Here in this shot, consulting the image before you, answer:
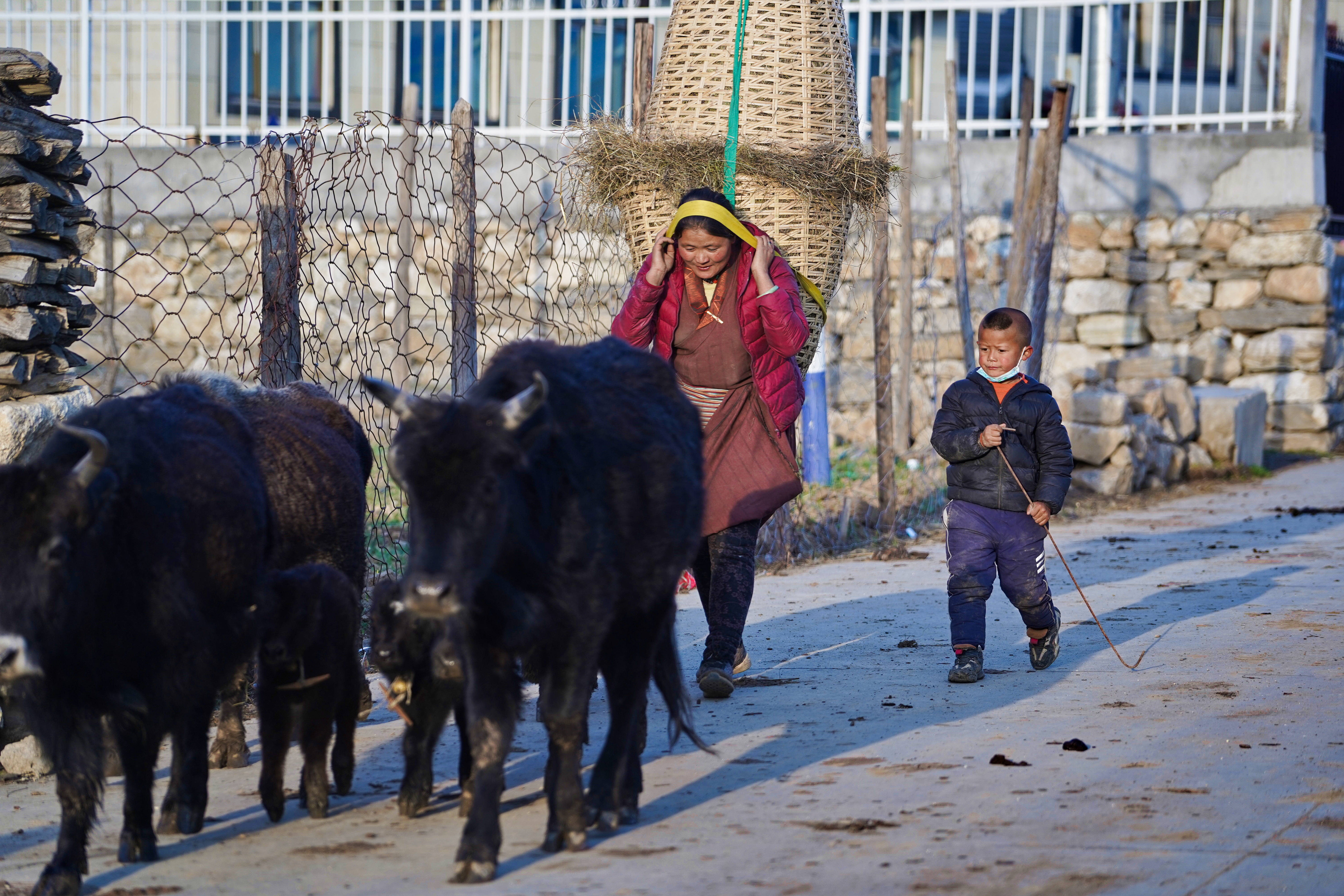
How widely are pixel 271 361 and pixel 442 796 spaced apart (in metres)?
2.26

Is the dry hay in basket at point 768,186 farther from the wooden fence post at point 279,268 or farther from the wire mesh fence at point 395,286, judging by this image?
the wire mesh fence at point 395,286

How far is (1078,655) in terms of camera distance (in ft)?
20.7

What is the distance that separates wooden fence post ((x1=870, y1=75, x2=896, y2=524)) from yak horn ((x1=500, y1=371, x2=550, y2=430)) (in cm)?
585

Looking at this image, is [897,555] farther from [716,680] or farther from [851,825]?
[851,825]

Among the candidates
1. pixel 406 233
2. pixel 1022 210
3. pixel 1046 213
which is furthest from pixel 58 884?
pixel 1022 210

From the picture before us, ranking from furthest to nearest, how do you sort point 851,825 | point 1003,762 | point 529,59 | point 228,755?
point 529,59
point 228,755
point 1003,762
point 851,825

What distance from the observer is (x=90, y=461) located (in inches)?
134

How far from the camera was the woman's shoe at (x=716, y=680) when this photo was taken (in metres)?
5.51

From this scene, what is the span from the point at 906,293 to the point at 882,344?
153 cm

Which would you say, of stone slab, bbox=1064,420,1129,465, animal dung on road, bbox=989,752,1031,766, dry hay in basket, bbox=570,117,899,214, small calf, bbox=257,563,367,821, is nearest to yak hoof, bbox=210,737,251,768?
small calf, bbox=257,563,367,821

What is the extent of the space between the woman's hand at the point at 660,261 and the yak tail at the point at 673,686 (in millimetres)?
1605

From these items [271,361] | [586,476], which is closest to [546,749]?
[586,476]

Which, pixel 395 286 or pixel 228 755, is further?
pixel 395 286

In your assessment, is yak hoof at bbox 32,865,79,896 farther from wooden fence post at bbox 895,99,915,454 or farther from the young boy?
wooden fence post at bbox 895,99,915,454
